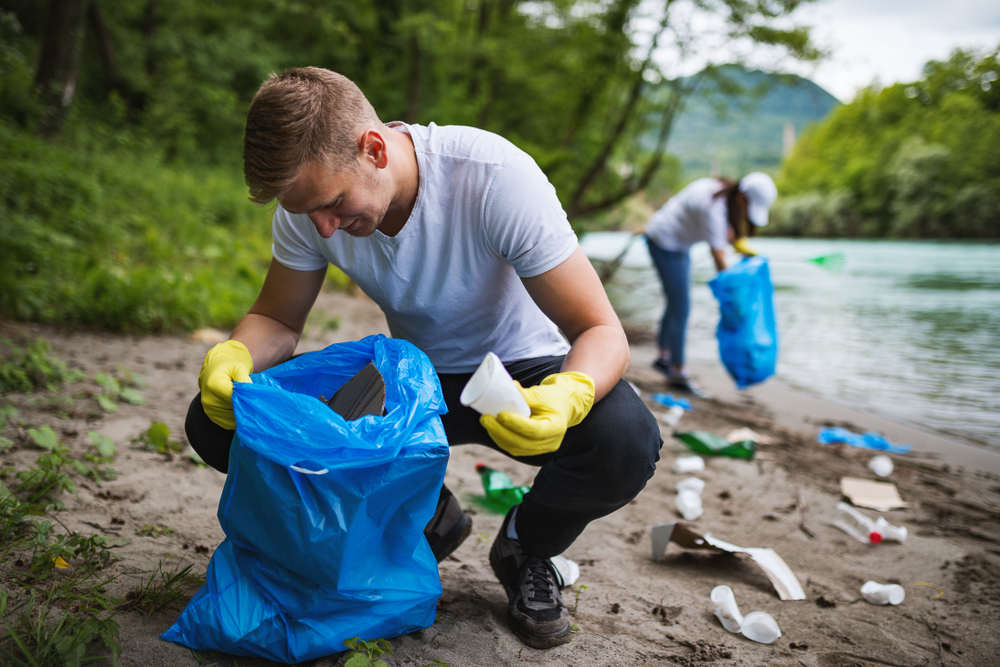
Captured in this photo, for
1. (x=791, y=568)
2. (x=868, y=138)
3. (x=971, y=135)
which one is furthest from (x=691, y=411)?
(x=868, y=138)

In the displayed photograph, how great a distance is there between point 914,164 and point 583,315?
23573 mm

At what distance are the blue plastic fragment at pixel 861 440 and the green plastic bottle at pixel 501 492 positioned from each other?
198 cm

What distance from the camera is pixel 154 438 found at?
82.5 inches

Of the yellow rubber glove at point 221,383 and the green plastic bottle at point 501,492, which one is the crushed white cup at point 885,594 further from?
the yellow rubber glove at point 221,383

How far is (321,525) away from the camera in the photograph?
106 cm

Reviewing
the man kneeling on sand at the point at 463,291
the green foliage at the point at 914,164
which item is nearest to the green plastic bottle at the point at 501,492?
the man kneeling on sand at the point at 463,291

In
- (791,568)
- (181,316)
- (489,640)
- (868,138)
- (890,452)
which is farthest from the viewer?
(868,138)

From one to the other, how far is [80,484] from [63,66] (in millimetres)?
7284

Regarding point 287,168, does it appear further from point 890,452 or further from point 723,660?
point 890,452

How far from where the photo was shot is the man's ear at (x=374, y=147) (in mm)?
1281

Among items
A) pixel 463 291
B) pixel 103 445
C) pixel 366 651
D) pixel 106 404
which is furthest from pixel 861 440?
pixel 106 404

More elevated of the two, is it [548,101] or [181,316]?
[548,101]

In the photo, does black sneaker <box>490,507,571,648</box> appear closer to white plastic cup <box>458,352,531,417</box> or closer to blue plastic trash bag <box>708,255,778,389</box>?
white plastic cup <box>458,352,531,417</box>

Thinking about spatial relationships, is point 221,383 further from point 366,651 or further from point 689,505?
point 689,505
